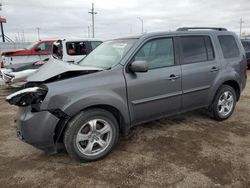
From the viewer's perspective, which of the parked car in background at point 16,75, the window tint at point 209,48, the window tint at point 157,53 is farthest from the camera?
the parked car in background at point 16,75

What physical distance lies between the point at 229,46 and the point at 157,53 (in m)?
1.84

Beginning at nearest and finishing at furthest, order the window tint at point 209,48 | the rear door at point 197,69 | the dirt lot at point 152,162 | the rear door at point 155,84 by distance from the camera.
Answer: the dirt lot at point 152,162 → the rear door at point 155,84 → the rear door at point 197,69 → the window tint at point 209,48

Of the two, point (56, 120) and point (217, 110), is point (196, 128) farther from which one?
point (56, 120)

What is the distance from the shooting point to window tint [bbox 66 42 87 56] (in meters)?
8.93

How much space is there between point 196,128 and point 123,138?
143cm

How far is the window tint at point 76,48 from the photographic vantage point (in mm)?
8930

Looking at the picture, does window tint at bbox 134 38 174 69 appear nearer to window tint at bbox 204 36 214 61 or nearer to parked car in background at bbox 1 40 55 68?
window tint at bbox 204 36 214 61

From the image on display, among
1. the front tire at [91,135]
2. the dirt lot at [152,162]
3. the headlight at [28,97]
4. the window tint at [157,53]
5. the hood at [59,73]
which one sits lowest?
the dirt lot at [152,162]

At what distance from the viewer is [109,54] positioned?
12.1 feet

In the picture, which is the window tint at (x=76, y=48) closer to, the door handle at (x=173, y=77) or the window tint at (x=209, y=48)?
the window tint at (x=209, y=48)

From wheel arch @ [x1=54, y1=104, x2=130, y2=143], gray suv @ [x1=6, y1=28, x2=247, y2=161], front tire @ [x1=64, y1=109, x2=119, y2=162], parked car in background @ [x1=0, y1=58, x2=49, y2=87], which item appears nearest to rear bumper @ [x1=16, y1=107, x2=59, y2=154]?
gray suv @ [x1=6, y1=28, x2=247, y2=161]

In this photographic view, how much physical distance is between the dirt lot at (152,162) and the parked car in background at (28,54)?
719cm

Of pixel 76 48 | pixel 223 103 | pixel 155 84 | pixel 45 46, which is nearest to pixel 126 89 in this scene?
pixel 155 84

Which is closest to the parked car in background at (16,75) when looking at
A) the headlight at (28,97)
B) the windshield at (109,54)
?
the windshield at (109,54)
